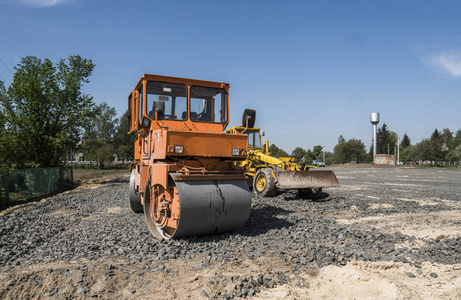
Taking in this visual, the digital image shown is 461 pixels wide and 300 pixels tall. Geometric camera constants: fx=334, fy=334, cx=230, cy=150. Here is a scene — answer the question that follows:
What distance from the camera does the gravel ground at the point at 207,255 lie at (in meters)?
4.37

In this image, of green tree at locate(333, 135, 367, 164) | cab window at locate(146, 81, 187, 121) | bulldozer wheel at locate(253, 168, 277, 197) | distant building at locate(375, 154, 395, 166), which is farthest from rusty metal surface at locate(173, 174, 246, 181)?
green tree at locate(333, 135, 367, 164)

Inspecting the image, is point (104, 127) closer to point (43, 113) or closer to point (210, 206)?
point (43, 113)

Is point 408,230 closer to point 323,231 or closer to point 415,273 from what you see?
point 323,231

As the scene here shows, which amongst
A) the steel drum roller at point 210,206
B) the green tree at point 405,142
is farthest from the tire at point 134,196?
the green tree at point 405,142

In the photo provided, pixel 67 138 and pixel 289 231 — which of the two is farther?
pixel 67 138

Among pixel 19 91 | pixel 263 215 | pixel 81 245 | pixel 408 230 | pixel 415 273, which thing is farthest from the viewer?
pixel 19 91

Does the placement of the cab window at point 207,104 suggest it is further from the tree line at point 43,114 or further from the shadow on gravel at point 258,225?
the tree line at point 43,114

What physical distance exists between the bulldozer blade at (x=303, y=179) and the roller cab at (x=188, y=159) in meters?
5.08

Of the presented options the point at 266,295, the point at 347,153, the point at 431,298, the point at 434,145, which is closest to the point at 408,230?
the point at 431,298

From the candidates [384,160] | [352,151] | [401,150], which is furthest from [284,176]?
[401,150]

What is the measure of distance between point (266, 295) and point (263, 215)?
15.5 feet

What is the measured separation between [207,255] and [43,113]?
20167 millimetres

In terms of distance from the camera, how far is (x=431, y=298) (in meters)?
4.14

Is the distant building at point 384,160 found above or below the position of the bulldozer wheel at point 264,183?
above
